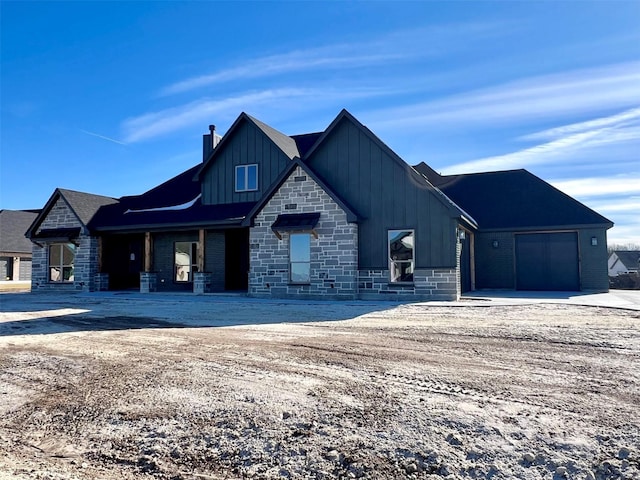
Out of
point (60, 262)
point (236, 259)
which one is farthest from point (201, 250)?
point (60, 262)

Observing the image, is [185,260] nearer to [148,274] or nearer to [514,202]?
[148,274]

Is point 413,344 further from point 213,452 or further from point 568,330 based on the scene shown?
point 213,452

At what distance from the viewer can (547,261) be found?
2009 centimetres

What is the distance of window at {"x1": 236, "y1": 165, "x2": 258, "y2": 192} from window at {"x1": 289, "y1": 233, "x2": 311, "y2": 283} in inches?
165

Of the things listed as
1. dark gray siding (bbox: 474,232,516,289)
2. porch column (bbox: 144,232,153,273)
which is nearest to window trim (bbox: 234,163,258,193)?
porch column (bbox: 144,232,153,273)

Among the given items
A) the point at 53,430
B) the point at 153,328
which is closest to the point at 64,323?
the point at 153,328

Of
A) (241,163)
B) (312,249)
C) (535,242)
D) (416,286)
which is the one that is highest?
(241,163)

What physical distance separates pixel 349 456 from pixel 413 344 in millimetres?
4207

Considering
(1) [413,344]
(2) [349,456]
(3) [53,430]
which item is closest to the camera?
(2) [349,456]

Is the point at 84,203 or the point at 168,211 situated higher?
the point at 84,203

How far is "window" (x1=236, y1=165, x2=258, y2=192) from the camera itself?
19.6 metres

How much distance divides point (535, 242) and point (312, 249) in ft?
34.2

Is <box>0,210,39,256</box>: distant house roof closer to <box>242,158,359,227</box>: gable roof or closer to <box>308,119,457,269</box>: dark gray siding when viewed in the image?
<box>242,158,359,227</box>: gable roof

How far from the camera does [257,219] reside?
16.9 meters
